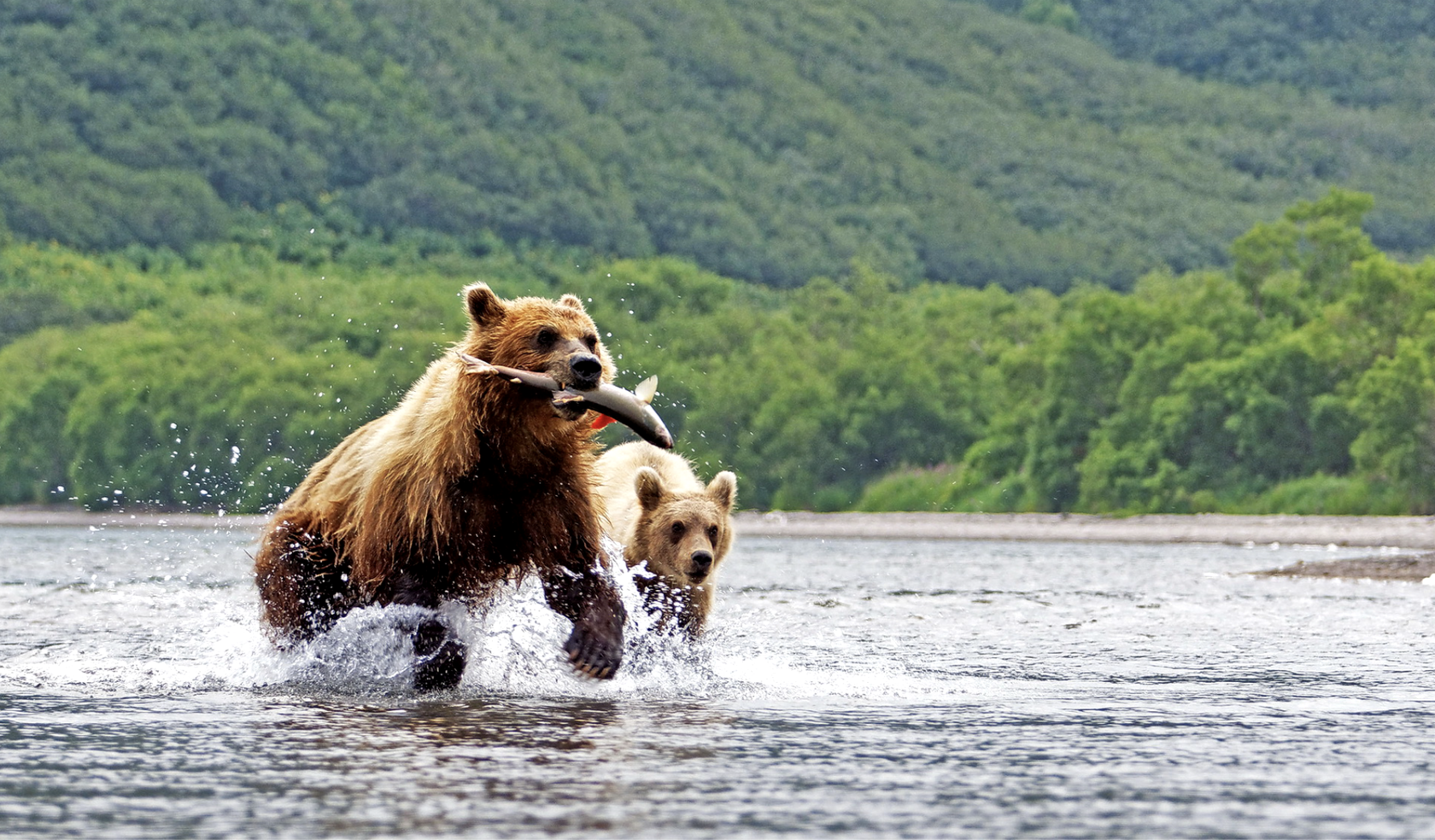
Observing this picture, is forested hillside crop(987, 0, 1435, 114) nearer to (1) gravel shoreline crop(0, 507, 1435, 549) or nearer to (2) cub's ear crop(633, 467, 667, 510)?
(1) gravel shoreline crop(0, 507, 1435, 549)

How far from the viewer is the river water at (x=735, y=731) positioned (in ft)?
22.0

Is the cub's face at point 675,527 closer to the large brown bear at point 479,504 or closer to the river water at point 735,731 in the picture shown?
the river water at point 735,731

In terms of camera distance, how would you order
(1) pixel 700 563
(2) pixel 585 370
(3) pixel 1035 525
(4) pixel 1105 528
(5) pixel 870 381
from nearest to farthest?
(2) pixel 585 370
(1) pixel 700 563
(4) pixel 1105 528
(3) pixel 1035 525
(5) pixel 870 381

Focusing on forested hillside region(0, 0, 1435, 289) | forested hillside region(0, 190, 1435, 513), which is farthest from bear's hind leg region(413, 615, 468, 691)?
forested hillside region(0, 0, 1435, 289)

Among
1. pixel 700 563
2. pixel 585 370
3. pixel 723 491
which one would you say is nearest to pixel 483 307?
pixel 585 370

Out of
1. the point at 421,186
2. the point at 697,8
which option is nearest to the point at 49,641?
the point at 421,186

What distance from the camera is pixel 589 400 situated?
30.1 feet

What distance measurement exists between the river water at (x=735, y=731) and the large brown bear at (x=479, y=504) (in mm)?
216

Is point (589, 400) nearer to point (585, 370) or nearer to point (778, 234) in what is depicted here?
point (585, 370)

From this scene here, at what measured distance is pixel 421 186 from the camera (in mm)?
115812

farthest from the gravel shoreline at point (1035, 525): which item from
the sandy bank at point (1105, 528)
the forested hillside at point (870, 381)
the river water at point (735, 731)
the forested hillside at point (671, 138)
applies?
the forested hillside at point (671, 138)

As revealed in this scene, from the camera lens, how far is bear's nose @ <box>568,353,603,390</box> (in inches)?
357

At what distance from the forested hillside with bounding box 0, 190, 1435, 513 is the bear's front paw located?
132 feet

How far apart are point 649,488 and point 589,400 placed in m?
3.04
